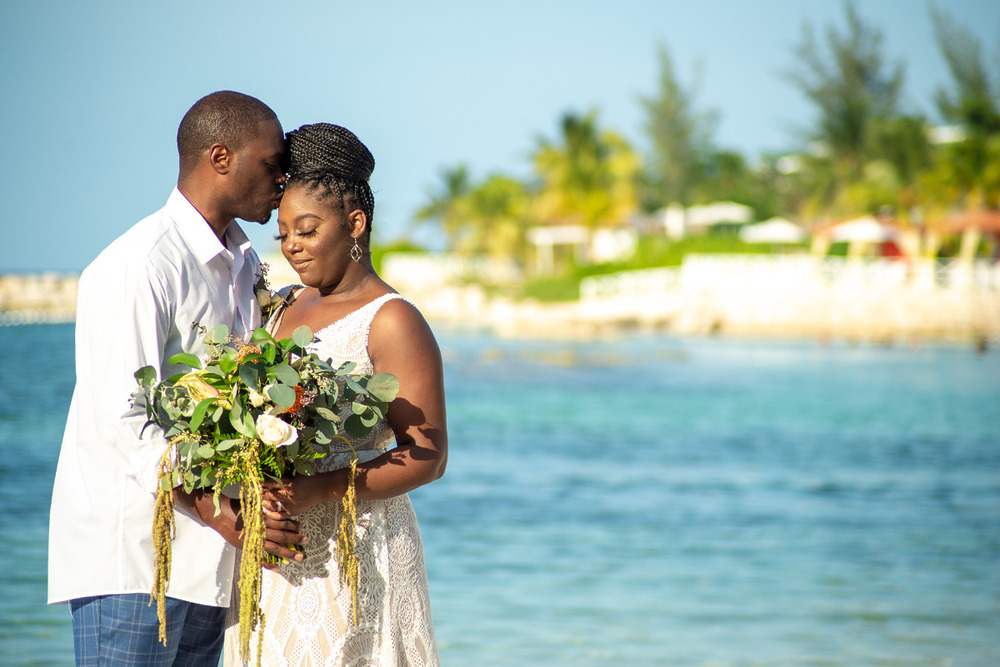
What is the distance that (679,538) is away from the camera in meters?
9.23

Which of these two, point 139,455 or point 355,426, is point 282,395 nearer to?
point 355,426

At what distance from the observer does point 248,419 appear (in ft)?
6.77

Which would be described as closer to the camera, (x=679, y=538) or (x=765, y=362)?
(x=679, y=538)

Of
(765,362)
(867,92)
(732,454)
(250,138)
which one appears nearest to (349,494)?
(250,138)

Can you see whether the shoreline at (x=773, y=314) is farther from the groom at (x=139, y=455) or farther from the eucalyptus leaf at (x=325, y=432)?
the eucalyptus leaf at (x=325, y=432)

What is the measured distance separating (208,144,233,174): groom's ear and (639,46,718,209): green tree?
5755cm

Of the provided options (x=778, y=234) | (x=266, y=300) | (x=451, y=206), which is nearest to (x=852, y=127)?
(x=778, y=234)

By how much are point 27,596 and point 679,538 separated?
5.59 meters

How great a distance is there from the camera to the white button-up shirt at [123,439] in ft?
7.31

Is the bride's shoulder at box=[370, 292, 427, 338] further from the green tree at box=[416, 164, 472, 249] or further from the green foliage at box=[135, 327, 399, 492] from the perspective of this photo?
the green tree at box=[416, 164, 472, 249]

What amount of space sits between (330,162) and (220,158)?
0.29 metres

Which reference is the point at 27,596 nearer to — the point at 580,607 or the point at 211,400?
the point at 580,607

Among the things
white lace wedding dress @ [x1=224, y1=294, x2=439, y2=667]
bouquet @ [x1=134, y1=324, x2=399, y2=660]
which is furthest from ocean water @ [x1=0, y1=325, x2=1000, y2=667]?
bouquet @ [x1=134, y1=324, x2=399, y2=660]

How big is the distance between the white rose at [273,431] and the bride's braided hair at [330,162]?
669mm
